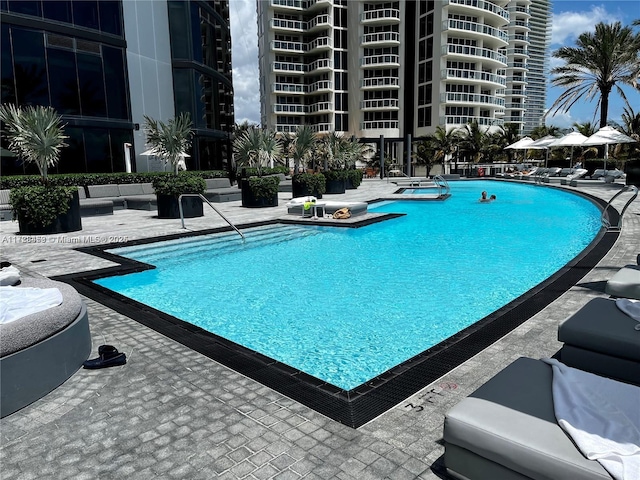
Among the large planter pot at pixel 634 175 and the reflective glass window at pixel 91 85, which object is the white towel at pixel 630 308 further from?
the reflective glass window at pixel 91 85

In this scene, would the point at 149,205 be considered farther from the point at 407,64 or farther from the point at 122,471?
the point at 407,64

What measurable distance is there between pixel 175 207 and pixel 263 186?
4.20 metres

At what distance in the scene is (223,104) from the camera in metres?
33.4

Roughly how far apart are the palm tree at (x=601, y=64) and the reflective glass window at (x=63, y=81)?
30.9 meters

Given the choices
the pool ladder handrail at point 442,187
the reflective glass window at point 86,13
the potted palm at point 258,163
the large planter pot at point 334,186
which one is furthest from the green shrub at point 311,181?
the reflective glass window at point 86,13

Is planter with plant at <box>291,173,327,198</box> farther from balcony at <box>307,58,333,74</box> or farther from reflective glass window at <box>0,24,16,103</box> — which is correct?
balcony at <box>307,58,333,74</box>

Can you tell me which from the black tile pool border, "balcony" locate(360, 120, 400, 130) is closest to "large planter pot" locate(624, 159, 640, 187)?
the black tile pool border

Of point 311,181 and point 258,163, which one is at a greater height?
point 258,163

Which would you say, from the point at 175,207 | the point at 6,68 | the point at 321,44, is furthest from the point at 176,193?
the point at 321,44

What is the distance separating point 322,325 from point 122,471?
3.86m

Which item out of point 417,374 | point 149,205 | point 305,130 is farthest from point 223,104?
point 417,374

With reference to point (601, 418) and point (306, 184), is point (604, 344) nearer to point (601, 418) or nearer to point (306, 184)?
point (601, 418)

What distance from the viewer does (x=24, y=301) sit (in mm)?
4168

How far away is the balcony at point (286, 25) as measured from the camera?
1918 inches
